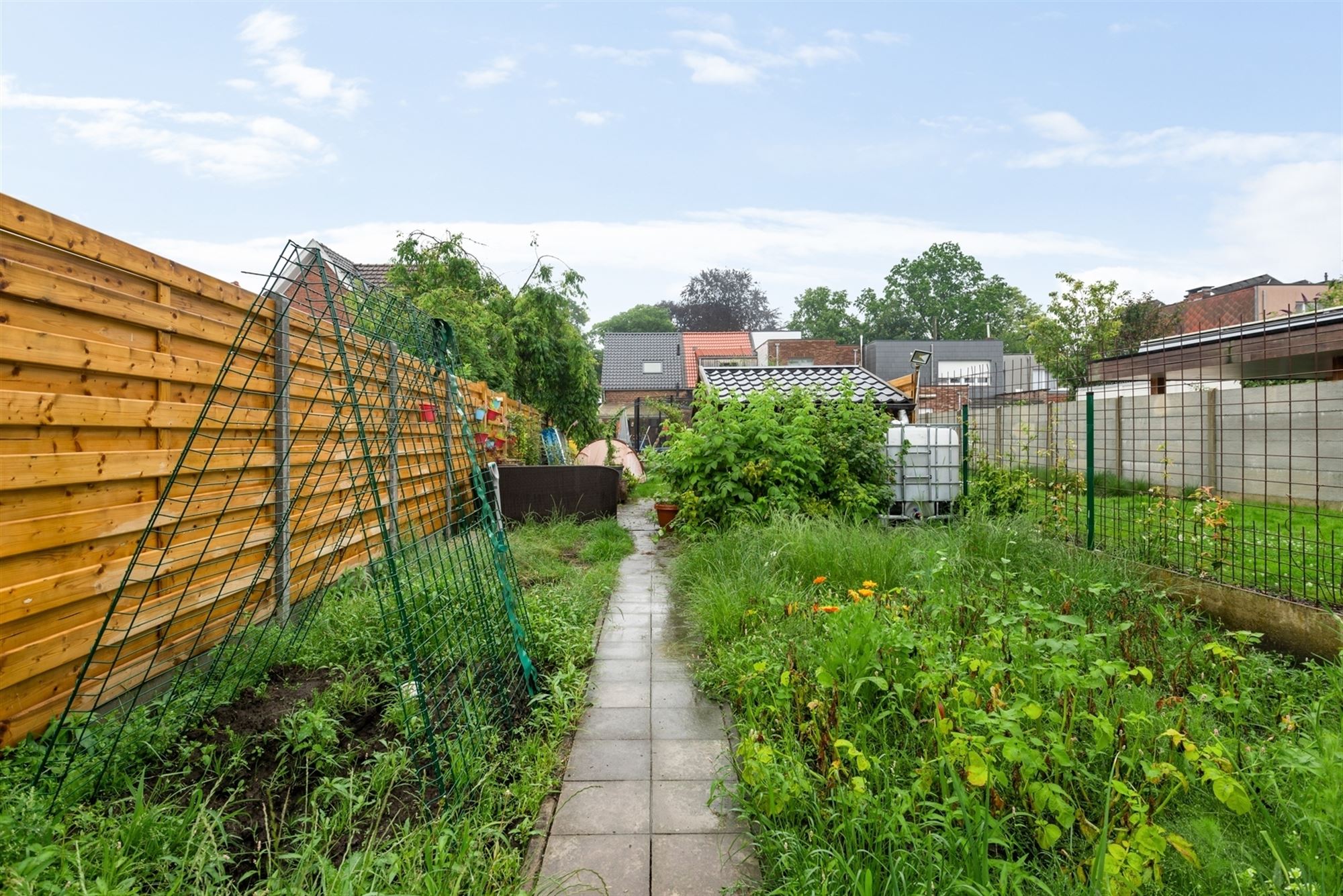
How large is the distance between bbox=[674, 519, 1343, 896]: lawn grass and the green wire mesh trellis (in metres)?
1.10

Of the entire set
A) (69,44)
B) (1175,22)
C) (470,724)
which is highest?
(1175,22)

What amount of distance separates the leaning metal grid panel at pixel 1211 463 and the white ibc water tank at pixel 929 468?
388 millimetres

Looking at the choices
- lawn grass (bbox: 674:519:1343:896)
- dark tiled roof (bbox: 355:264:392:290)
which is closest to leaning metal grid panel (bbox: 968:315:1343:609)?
lawn grass (bbox: 674:519:1343:896)

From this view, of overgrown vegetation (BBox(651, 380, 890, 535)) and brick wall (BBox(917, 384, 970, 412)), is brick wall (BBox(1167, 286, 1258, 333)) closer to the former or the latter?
brick wall (BBox(917, 384, 970, 412))

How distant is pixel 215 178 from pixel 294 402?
4.58 meters


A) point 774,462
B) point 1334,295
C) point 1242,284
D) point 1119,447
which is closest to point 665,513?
point 774,462

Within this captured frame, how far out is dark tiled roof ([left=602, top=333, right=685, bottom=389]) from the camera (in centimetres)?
3531

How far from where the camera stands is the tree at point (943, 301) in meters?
57.1

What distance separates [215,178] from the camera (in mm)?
7141

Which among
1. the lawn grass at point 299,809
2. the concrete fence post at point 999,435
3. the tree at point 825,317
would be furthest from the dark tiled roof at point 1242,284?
the lawn grass at point 299,809

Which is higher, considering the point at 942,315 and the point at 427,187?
the point at 942,315

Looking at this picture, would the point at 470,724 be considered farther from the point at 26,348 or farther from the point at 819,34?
the point at 819,34

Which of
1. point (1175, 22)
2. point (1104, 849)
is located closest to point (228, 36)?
point (1104, 849)

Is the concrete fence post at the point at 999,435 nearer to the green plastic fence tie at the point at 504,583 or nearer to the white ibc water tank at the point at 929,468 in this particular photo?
the white ibc water tank at the point at 929,468
